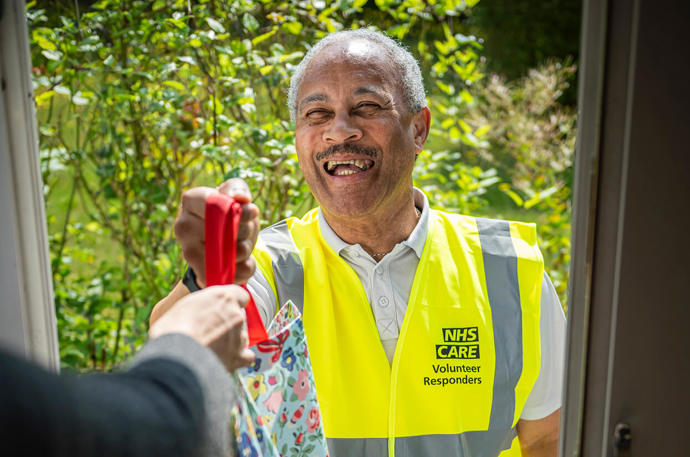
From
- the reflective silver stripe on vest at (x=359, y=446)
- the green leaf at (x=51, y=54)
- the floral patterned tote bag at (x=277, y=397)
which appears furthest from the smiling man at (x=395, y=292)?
the green leaf at (x=51, y=54)

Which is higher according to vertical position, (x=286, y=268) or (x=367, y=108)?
(x=367, y=108)

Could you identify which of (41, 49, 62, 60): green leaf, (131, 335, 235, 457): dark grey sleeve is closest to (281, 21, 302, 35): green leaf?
(41, 49, 62, 60): green leaf

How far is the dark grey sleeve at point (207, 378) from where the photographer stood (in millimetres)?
759

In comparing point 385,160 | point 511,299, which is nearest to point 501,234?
point 511,299

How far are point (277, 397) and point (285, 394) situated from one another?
2 cm

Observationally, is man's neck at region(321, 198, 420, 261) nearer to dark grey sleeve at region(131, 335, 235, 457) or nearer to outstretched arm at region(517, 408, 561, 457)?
outstretched arm at region(517, 408, 561, 457)

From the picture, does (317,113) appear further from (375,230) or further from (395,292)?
(395,292)

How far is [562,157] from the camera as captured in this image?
3.63m

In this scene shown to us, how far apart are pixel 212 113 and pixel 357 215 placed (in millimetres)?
1170

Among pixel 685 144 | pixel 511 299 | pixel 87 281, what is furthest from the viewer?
pixel 87 281

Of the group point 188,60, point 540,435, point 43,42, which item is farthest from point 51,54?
point 540,435

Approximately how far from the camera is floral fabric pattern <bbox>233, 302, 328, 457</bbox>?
125cm

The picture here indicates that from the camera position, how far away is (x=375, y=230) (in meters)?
1.82

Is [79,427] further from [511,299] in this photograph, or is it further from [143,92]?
[143,92]
